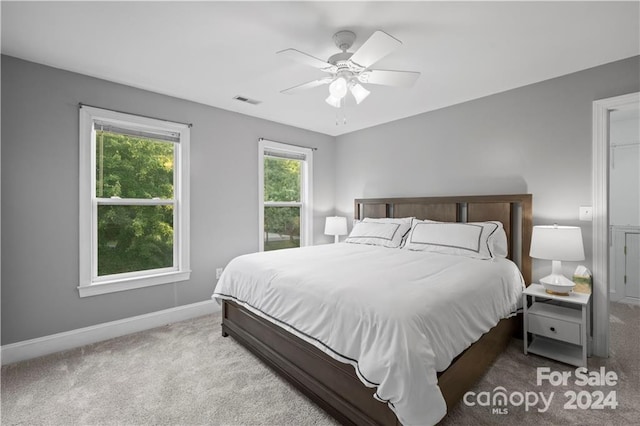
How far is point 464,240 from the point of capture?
9.49ft

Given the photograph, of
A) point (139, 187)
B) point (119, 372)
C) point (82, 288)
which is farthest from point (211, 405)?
point (139, 187)

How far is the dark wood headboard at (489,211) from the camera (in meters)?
2.94

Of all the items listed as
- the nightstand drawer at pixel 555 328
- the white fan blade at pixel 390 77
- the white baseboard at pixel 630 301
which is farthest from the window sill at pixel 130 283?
the white baseboard at pixel 630 301

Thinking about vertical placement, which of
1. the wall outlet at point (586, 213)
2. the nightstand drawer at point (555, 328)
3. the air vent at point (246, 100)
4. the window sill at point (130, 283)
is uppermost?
the air vent at point (246, 100)

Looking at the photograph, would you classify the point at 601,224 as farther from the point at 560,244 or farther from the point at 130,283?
the point at 130,283

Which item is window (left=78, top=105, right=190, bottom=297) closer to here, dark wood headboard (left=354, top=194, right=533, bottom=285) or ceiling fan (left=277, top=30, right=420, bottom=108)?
ceiling fan (left=277, top=30, right=420, bottom=108)

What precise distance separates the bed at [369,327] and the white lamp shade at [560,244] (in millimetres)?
334

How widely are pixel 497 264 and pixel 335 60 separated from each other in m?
2.18

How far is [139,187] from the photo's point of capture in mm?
3170

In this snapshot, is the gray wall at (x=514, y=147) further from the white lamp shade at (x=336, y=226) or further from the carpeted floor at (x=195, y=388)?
the carpeted floor at (x=195, y=388)

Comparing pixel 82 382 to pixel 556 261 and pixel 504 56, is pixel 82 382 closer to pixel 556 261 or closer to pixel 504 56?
pixel 556 261

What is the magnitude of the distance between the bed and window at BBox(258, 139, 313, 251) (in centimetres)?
137

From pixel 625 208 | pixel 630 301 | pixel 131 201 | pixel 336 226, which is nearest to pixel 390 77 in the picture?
pixel 336 226

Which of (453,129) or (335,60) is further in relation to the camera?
(453,129)
